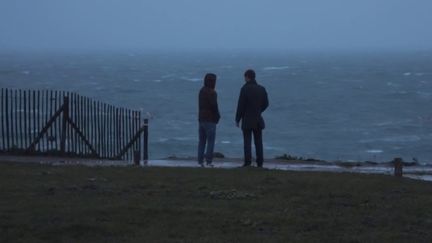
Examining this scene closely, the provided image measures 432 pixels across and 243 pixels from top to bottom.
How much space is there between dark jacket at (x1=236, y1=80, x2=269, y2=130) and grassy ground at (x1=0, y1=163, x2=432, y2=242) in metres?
1.42

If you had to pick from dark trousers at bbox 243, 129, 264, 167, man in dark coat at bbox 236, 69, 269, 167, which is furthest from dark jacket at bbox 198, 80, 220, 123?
dark trousers at bbox 243, 129, 264, 167

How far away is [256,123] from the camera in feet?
50.2

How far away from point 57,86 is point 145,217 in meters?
68.6

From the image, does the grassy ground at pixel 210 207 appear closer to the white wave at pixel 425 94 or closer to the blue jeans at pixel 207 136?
the blue jeans at pixel 207 136

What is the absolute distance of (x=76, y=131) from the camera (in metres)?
19.2

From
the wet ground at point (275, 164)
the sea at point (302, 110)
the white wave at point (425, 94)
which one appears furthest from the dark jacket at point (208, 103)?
the white wave at point (425, 94)

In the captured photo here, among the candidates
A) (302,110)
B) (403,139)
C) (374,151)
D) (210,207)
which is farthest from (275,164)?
(302,110)

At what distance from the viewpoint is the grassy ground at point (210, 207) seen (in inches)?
352

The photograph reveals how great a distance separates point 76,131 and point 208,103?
431cm

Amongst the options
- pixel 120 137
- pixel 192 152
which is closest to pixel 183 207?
pixel 120 137

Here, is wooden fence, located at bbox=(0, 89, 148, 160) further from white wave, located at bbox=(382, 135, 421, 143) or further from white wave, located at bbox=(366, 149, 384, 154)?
white wave, located at bbox=(382, 135, 421, 143)

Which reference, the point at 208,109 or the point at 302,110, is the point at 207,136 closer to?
the point at 208,109

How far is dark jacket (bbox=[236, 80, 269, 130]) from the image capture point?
600 inches

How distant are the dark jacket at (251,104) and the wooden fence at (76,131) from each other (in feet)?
13.2
